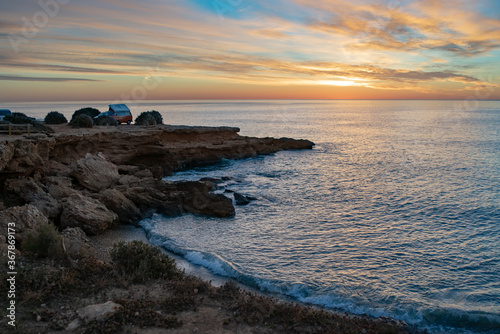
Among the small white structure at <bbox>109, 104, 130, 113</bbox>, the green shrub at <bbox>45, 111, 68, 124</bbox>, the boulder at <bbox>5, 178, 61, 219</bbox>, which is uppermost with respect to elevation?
the small white structure at <bbox>109, 104, 130, 113</bbox>

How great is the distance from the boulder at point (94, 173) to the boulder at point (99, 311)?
15.0 m

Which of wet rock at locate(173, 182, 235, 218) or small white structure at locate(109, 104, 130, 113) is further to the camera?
small white structure at locate(109, 104, 130, 113)

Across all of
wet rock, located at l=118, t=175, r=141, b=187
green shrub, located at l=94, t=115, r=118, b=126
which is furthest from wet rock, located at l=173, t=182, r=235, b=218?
green shrub, located at l=94, t=115, r=118, b=126

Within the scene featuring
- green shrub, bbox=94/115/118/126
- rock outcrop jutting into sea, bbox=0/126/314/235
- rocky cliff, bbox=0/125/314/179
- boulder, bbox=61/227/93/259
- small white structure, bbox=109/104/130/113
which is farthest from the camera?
small white structure, bbox=109/104/130/113

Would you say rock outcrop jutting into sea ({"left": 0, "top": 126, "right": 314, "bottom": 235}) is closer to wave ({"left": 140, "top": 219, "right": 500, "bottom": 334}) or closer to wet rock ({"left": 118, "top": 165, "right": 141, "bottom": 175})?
wet rock ({"left": 118, "top": 165, "right": 141, "bottom": 175})

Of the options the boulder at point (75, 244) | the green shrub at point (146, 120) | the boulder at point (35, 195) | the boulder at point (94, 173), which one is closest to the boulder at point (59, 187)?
the boulder at point (35, 195)

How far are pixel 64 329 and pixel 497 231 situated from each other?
19.3 metres

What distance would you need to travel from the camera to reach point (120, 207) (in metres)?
18.9

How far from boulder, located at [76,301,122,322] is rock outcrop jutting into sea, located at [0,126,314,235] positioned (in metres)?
8.27

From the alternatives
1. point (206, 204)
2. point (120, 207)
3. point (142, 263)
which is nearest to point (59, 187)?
Result: point (120, 207)

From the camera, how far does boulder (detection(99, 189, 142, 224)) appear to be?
18.6m

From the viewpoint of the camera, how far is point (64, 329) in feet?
23.9

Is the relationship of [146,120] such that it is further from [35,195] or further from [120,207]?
[35,195]

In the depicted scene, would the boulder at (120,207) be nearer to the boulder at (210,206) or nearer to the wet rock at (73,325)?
the boulder at (210,206)
